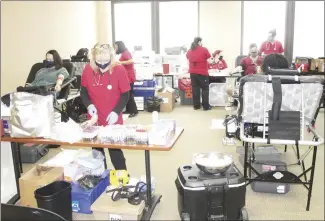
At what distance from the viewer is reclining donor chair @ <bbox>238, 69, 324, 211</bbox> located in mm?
2689

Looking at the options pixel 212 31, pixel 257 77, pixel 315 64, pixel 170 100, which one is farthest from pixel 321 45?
pixel 257 77

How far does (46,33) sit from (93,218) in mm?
3604

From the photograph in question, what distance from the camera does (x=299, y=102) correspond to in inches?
109

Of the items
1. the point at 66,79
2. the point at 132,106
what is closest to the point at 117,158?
the point at 66,79

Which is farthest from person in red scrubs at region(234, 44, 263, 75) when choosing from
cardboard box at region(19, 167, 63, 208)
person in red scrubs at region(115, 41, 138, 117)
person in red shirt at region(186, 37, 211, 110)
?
cardboard box at region(19, 167, 63, 208)

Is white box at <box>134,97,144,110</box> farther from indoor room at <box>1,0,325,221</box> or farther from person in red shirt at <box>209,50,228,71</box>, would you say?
person in red shirt at <box>209,50,228,71</box>

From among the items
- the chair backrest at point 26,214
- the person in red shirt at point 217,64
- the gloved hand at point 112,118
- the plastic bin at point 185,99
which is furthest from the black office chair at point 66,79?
the chair backrest at point 26,214

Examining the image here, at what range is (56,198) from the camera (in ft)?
8.26

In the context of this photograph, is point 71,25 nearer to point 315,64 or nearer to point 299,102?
point 315,64

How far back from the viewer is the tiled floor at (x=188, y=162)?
110 inches

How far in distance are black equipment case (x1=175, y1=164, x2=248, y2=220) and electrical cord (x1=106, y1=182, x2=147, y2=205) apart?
1.08ft

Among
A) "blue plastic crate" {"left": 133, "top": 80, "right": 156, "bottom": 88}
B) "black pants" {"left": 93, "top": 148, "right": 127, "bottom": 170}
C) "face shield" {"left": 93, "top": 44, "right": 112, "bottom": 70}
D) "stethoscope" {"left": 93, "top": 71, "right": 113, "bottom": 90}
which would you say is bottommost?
"black pants" {"left": 93, "top": 148, "right": 127, "bottom": 170}

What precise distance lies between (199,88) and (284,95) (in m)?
3.81

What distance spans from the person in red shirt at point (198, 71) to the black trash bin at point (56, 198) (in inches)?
157
